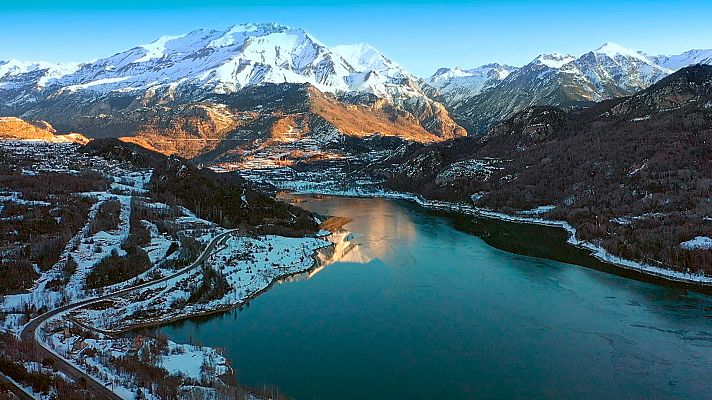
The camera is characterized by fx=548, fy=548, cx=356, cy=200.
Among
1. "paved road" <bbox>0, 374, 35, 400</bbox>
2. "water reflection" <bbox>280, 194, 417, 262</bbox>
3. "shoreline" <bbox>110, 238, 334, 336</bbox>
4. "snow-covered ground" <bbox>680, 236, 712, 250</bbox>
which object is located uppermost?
"snow-covered ground" <bbox>680, 236, 712, 250</bbox>

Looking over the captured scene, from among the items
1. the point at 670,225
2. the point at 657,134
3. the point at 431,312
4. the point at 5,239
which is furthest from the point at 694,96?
the point at 5,239

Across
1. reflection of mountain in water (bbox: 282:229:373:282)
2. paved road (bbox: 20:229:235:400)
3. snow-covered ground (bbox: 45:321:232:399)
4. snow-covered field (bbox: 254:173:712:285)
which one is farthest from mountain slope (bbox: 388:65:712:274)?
paved road (bbox: 20:229:235:400)

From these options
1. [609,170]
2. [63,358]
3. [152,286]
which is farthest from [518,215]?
[63,358]

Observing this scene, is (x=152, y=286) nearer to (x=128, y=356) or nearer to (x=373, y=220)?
(x=128, y=356)

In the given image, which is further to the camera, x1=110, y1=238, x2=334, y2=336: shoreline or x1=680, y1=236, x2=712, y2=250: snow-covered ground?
x1=680, y1=236, x2=712, y2=250: snow-covered ground

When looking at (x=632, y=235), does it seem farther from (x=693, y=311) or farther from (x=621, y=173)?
(x=621, y=173)

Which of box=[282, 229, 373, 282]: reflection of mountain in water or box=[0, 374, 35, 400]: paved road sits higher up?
box=[282, 229, 373, 282]: reflection of mountain in water

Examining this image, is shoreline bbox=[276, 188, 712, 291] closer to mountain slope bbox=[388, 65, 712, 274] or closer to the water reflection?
mountain slope bbox=[388, 65, 712, 274]
